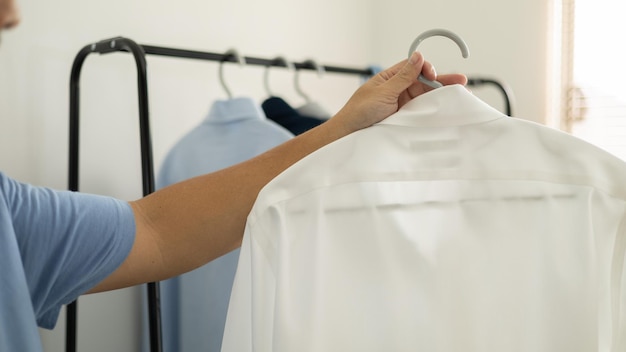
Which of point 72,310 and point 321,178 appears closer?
point 321,178

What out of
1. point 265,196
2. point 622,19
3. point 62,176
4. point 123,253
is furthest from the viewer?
point 622,19

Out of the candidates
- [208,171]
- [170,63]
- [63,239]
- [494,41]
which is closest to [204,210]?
[63,239]

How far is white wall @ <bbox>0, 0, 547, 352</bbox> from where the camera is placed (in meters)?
1.32

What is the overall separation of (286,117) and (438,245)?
2.14ft

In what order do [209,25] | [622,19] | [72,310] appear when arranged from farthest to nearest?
1. [622,19]
2. [209,25]
3. [72,310]

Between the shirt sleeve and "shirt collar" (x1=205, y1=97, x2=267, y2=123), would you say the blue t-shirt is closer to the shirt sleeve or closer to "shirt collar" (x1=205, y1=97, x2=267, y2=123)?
the shirt sleeve

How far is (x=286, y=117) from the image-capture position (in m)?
1.43

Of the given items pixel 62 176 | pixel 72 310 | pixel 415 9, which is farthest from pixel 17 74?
pixel 415 9

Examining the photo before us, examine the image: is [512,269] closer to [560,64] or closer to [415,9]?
[560,64]

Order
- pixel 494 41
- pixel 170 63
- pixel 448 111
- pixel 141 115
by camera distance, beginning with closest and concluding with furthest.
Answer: pixel 448 111 < pixel 141 115 < pixel 170 63 < pixel 494 41

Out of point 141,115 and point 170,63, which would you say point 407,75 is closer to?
point 141,115

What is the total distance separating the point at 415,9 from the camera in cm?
223

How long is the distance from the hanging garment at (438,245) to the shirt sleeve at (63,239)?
8.8 inches

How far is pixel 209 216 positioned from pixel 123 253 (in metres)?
0.13
